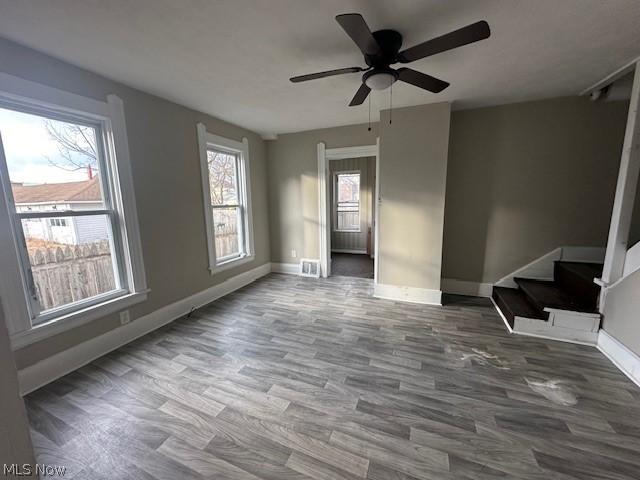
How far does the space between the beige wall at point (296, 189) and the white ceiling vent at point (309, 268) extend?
11 centimetres

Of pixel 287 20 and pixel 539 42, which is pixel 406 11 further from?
pixel 539 42

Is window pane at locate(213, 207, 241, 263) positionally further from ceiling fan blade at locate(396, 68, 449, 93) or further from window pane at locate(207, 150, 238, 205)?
ceiling fan blade at locate(396, 68, 449, 93)

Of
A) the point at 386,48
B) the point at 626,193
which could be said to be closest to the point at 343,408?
the point at 386,48

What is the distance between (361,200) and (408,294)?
3409mm

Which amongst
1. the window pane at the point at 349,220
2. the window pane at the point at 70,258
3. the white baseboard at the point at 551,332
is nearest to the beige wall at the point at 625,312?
the white baseboard at the point at 551,332

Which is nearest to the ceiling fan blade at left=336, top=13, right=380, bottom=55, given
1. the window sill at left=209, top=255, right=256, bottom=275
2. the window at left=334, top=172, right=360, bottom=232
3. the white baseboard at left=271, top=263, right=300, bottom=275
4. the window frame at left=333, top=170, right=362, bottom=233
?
the window sill at left=209, top=255, right=256, bottom=275

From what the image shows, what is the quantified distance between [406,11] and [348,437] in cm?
259

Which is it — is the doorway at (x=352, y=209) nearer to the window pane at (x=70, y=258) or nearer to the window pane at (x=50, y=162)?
the window pane at (x=70, y=258)

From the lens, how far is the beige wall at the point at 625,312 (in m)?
2.00

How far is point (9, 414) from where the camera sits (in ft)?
1.90

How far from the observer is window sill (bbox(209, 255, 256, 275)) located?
3.60 metres

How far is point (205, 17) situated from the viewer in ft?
5.16

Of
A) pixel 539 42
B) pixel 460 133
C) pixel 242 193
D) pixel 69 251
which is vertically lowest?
pixel 69 251

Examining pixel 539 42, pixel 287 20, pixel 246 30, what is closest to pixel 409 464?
pixel 287 20
